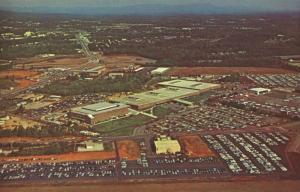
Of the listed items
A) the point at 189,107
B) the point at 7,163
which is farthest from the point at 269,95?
the point at 7,163

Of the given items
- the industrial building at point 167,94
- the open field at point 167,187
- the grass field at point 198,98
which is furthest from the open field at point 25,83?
the grass field at point 198,98

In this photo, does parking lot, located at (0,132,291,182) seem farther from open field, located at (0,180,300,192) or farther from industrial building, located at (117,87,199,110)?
industrial building, located at (117,87,199,110)

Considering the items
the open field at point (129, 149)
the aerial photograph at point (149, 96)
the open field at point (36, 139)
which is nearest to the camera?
the aerial photograph at point (149, 96)

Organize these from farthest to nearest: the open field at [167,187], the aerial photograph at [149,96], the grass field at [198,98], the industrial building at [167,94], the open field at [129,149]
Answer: the grass field at [198,98]
the industrial building at [167,94]
the open field at [129,149]
the aerial photograph at [149,96]
the open field at [167,187]

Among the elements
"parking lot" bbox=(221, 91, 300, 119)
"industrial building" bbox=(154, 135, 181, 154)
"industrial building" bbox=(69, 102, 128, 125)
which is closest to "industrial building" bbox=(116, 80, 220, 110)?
"industrial building" bbox=(69, 102, 128, 125)

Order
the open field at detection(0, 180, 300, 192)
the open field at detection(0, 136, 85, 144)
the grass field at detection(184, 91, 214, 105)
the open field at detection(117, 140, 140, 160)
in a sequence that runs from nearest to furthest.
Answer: the open field at detection(0, 180, 300, 192) → the open field at detection(117, 140, 140, 160) → the open field at detection(0, 136, 85, 144) → the grass field at detection(184, 91, 214, 105)

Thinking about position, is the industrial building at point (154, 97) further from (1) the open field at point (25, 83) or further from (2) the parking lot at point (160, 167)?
(1) the open field at point (25, 83)

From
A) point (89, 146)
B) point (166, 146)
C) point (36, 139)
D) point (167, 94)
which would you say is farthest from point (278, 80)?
point (36, 139)
